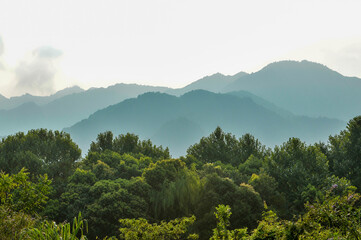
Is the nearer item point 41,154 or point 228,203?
point 228,203

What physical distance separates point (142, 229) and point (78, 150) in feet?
105

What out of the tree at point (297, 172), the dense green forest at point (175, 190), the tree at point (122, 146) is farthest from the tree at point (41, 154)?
the tree at point (297, 172)

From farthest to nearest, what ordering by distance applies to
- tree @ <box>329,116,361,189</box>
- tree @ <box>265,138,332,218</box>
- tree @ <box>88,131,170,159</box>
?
tree @ <box>88,131,170,159</box> < tree @ <box>329,116,361,189</box> < tree @ <box>265,138,332,218</box>

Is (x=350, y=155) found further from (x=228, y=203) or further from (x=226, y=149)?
(x=226, y=149)

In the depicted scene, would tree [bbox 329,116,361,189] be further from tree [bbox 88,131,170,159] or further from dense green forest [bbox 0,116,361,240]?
tree [bbox 88,131,170,159]

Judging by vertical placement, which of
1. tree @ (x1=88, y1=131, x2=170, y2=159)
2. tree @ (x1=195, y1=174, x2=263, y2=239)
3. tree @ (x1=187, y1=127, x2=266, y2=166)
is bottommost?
tree @ (x1=195, y1=174, x2=263, y2=239)

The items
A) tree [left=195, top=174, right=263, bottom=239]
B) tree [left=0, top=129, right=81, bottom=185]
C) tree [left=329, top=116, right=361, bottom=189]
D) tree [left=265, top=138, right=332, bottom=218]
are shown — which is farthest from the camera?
tree [left=0, top=129, right=81, bottom=185]

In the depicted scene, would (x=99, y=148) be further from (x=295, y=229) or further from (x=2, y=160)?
(x=295, y=229)

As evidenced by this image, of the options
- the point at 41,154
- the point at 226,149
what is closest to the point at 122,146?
the point at 41,154

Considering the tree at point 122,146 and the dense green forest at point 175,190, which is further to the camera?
the tree at point 122,146

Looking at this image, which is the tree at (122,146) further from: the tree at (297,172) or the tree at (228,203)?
the tree at (228,203)

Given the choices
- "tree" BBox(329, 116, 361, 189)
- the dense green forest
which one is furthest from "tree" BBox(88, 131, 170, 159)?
"tree" BBox(329, 116, 361, 189)

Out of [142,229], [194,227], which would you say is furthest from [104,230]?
[142,229]

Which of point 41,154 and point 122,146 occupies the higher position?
point 122,146
